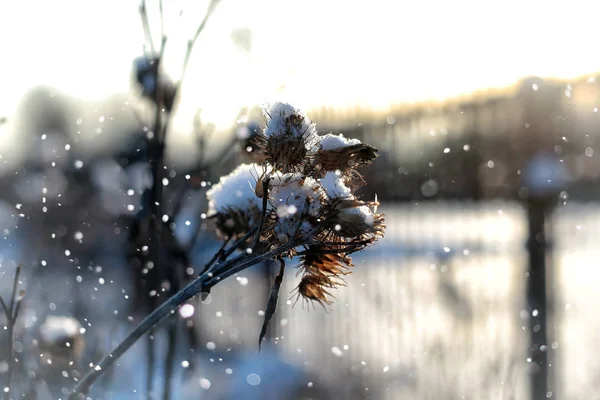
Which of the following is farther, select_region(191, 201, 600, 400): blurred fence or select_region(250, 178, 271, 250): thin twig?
select_region(191, 201, 600, 400): blurred fence

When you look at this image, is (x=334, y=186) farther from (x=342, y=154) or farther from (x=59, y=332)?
(x=59, y=332)

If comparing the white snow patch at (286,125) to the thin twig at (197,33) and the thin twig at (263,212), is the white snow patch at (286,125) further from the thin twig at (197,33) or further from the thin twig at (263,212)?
the thin twig at (197,33)

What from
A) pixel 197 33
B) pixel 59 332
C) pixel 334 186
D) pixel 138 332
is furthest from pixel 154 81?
pixel 138 332

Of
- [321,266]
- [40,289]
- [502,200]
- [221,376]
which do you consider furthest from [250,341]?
[321,266]

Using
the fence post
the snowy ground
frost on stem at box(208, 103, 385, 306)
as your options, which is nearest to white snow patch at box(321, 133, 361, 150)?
frost on stem at box(208, 103, 385, 306)

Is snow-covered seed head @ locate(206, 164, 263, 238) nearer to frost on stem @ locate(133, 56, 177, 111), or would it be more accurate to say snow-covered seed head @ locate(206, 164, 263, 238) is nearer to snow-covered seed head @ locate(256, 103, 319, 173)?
snow-covered seed head @ locate(256, 103, 319, 173)

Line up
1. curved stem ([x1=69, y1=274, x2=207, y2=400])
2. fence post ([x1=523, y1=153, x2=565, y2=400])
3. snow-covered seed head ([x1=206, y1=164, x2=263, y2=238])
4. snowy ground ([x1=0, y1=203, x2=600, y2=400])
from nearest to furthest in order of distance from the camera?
curved stem ([x1=69, y1=274, x2=207, y2=400]) → snow-covered seed head ([x1=206, y1=164, x2=263, y2=238]) → snowy ground ([x1=0, y1=203, x2=600, y2=400]) → fence post ([x1=523, y1=153, x2=565, y2=400])

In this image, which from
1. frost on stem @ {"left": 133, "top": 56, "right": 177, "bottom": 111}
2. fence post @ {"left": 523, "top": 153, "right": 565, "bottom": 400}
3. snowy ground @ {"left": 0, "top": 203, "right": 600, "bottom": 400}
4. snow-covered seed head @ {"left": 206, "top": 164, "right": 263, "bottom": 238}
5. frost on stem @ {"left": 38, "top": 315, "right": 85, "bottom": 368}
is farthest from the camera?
fence post @ {"left": 523, "top": 153, "right": 565, "bottom": 400}

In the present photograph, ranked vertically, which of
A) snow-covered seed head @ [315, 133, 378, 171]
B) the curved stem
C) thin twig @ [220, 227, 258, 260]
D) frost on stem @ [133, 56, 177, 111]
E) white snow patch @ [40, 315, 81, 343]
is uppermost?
frost on stem @ [133, 56, 177, 111]
